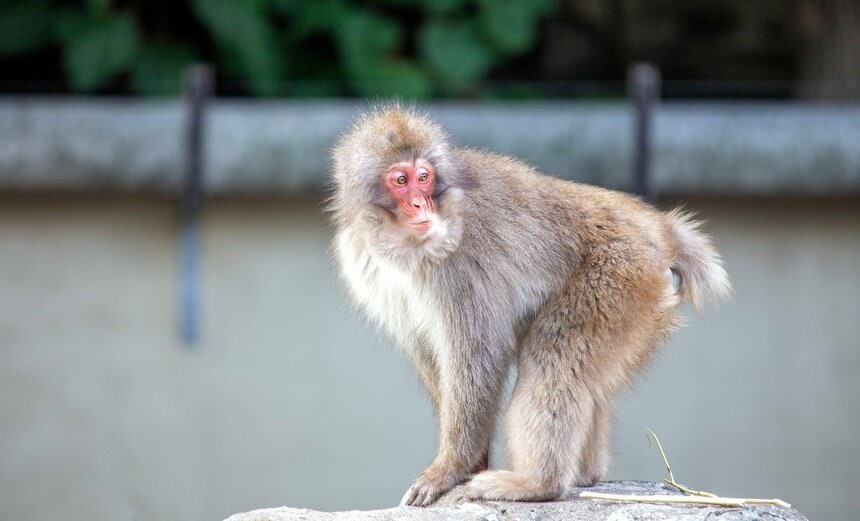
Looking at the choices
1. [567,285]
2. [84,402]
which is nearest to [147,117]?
[84,402]

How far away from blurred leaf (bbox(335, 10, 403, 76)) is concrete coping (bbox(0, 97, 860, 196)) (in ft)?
2.95

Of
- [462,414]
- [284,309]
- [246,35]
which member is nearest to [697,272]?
[462,414]

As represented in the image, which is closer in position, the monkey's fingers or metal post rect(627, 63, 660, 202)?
the monkey's fingers

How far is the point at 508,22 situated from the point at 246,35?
1.84 metres

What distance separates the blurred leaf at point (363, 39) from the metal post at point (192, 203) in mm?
1247

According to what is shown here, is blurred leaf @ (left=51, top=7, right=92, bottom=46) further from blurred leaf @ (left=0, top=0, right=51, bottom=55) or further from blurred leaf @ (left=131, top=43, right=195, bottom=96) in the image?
blurred leaf @ (left=131, top=43, right=195, bottom=96)

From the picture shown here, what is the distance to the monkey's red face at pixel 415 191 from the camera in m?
5.31

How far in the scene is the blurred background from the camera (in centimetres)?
827

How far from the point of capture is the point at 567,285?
555 cm

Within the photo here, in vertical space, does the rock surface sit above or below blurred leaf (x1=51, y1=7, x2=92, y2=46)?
below

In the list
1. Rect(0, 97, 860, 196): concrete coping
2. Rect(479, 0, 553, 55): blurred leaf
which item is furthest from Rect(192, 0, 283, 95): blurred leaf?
Rect(479, 0, 553, 55): blurred leaf

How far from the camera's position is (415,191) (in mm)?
5316

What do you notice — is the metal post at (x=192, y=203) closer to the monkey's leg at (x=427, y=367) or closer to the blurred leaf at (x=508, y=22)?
the blurred leaf at (x=508, y=22)

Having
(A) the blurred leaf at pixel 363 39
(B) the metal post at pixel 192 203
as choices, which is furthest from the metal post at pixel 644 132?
(B) the metal post at pixel 192 203
